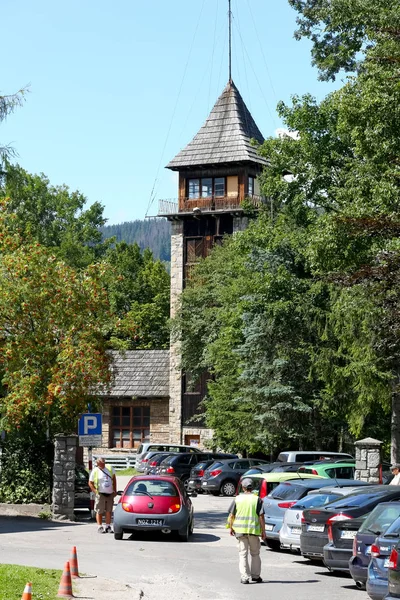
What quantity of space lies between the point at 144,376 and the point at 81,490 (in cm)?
3473

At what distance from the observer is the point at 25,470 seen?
3131 centimetres

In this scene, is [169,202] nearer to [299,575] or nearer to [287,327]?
[287,327]

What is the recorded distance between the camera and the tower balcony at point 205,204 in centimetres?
6431

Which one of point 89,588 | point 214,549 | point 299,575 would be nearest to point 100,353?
point 214,549

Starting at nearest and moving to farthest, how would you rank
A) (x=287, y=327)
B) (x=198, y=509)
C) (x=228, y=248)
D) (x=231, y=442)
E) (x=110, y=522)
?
(x=110, y=522) < (x=198, y=509) < (x=287, y=327) < (x=231, y=442) < (x=228, y=248)

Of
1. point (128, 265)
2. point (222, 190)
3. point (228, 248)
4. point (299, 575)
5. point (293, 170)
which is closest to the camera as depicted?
point (299, 575)

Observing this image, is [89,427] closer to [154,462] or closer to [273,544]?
[273,544]

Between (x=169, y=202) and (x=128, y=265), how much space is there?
2392 cm

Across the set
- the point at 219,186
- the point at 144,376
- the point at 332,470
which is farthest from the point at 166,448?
the point at 332,470

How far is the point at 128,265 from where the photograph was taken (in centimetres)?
8988

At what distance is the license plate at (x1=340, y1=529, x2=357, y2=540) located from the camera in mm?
18266

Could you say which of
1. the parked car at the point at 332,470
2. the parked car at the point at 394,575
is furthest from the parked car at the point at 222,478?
the parked car at the point at 394,575

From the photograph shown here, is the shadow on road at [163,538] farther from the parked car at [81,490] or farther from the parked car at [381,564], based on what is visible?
the parked car at [381,564]

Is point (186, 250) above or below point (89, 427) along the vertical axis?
above
